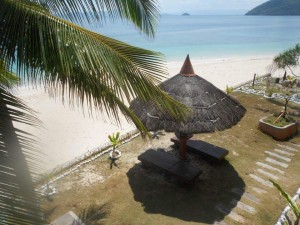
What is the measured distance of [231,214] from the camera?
227 inches

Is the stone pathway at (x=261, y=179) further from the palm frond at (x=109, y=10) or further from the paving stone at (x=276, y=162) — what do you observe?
the palm frond at (x=109, y=10)

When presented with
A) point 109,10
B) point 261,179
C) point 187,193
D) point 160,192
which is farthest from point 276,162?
point 109,10

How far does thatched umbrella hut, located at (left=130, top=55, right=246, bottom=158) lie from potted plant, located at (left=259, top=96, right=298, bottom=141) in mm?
2779

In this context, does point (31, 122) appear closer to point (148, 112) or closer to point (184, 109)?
point (184, 109)

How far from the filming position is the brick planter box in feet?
29.7

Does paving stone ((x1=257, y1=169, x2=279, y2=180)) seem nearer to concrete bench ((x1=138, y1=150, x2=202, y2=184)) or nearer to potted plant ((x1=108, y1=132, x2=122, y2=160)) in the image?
concrete bench ((x1=138, y1=150, x2=202, y2=184))

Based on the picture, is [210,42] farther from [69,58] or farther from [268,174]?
[69,58]

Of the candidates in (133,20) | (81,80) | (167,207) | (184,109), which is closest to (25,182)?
(81,80)

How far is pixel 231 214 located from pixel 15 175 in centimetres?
491

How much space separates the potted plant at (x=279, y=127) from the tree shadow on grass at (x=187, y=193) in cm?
282

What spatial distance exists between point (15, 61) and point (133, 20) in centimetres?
219

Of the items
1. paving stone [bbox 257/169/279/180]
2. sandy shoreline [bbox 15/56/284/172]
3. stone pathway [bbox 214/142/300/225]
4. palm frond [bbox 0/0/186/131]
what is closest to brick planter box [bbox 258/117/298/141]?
stone pathway [bbox 214/142/300/225]

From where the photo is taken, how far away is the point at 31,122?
256cm

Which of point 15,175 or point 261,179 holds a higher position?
point 15,175
